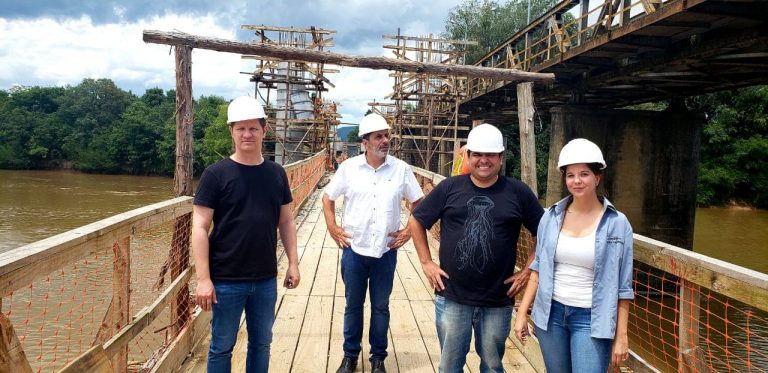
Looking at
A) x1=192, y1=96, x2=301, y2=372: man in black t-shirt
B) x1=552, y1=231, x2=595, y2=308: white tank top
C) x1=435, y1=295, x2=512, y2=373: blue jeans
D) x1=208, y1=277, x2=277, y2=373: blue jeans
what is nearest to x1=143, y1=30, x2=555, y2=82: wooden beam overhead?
x1=192, y1=96, x2=301, y2=372: man in black t-shirt

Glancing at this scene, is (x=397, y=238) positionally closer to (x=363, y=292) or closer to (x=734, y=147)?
(x=363, y=292)

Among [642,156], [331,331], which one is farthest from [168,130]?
[331,331]

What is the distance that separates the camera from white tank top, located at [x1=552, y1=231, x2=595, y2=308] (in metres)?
2.17

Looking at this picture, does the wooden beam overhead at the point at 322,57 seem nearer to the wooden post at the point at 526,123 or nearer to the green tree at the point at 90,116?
the wooden post at the point at 526,123

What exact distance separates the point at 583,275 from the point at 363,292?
1557 mm

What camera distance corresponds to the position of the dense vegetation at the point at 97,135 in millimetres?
53594

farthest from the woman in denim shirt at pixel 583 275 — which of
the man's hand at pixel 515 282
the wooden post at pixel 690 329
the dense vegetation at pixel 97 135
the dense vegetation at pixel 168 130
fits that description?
the dense vegetation at pixel 97 135

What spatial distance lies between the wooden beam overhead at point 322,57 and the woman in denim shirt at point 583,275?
10.4 ft

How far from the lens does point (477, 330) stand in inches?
103

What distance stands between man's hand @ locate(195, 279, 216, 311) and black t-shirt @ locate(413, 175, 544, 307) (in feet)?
3.73

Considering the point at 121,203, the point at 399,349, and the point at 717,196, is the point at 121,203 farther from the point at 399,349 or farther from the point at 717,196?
the point at 717,196

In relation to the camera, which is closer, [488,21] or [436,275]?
[436,275]

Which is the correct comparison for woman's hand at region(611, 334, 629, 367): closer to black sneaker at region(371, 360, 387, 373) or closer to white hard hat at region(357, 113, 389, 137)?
black sneaker at region(371, 360, 387, 373)

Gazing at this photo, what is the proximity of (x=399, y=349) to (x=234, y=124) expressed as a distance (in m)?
2.18
